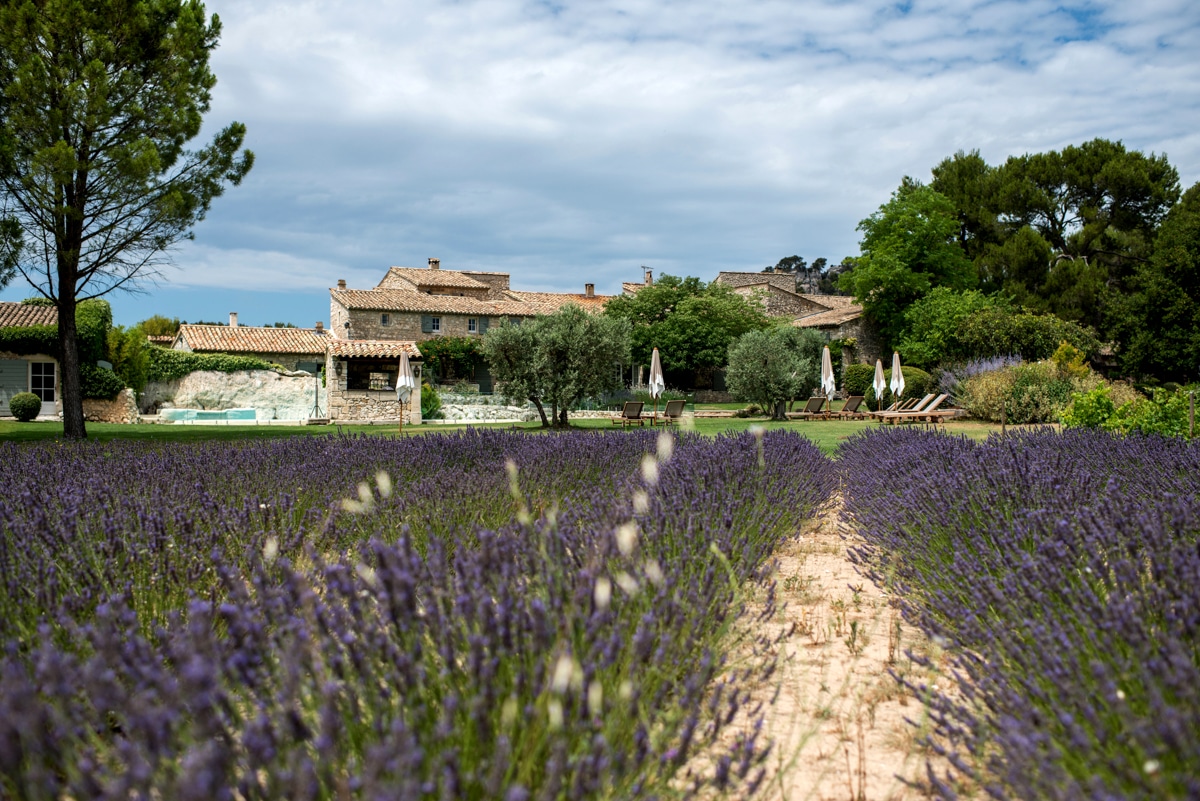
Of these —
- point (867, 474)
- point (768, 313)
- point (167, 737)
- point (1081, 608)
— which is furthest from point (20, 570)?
point (768, 313)

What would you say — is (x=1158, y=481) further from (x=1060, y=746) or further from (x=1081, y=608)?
(x=1060, y=746)

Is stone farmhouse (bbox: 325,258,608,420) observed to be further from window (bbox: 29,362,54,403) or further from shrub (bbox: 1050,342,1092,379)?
shrub (bbox: 1050,342,1092,379)

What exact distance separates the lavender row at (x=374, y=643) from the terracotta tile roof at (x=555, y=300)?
3507 centimetres

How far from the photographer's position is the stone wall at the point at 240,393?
27.2m

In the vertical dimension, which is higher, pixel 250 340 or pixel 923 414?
pixel 250 340

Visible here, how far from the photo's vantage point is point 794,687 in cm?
275

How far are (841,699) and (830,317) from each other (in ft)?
120

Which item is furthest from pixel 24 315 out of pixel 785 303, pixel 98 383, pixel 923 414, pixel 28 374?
pixel 785 303

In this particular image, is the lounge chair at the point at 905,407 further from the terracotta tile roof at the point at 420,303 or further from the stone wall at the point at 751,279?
the stone wall at the point at 751,279

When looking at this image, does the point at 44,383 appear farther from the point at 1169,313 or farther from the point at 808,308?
the point at 808,308

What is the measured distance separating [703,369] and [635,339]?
340 centimetres

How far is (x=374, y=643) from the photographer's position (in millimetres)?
1631

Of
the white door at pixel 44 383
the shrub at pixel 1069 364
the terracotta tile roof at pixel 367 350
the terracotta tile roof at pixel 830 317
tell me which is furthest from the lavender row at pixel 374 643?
the terracotta tile roof at pixel 830 317

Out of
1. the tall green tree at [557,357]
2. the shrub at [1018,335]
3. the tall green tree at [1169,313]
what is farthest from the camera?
the shrub at [1018,335]
